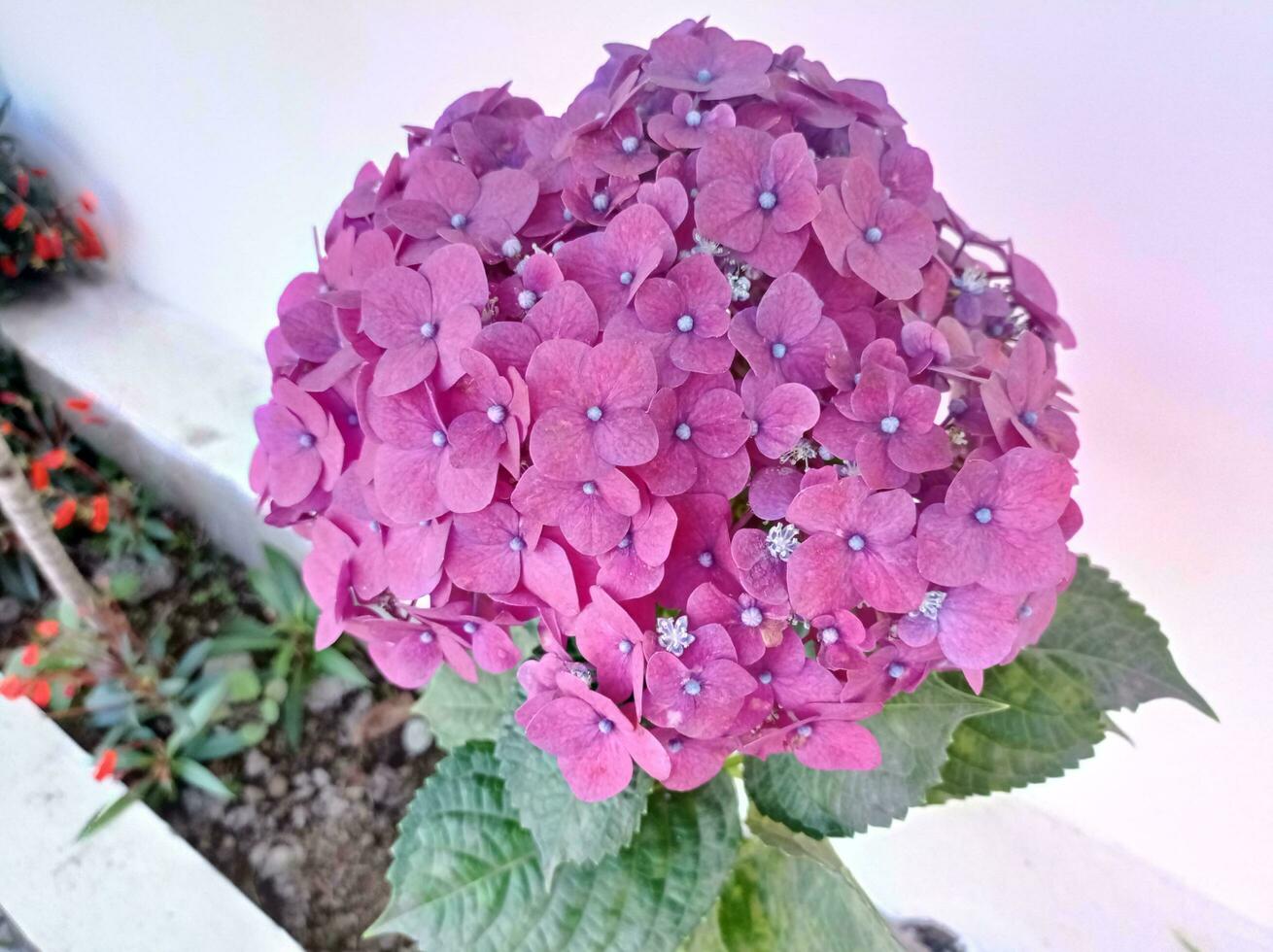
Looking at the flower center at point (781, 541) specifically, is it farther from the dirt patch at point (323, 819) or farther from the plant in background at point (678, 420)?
the dirt patch at point (323, 819)

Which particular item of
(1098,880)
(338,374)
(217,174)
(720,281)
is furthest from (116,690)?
(1098,880)

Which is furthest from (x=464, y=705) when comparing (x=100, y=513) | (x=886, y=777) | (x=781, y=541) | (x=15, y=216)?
(x=15, y=216)

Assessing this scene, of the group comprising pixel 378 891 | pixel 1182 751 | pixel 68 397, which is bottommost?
Result: pixel 378 891

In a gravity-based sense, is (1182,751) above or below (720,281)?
above

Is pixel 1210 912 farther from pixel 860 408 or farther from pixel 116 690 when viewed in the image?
pixel 116 690

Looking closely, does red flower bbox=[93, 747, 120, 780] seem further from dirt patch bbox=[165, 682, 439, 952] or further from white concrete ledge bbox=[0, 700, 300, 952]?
dirt patch bbox=[165, 682, 439, 952]

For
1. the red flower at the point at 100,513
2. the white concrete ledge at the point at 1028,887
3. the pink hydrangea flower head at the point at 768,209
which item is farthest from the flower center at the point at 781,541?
the red flower at the point at 100,513

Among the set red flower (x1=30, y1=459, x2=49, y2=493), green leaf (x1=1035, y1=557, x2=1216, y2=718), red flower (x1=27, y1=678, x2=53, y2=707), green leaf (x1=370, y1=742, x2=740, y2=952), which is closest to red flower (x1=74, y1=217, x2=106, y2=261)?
red flower (x1=30, y1=459, x2=49, y2=493)
